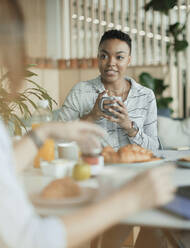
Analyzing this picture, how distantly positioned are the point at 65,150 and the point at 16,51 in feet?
1.38

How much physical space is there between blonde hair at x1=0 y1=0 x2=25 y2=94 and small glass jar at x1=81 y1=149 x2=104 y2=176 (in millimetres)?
271

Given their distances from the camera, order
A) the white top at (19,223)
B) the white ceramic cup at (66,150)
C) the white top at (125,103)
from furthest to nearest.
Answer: the white top at (125,103), the white ceramic cup at (66,150), the white top at (19,223)

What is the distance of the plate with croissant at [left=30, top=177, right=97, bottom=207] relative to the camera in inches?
18.8

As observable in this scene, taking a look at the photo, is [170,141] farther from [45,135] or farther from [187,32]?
[187,32]

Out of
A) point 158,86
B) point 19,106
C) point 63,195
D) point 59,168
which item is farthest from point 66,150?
point 158,86

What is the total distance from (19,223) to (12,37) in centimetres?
22

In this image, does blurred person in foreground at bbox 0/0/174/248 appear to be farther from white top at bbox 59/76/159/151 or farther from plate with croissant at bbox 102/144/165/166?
white top at bbox 59/76/159/151

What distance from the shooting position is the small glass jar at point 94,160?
2.16 ft

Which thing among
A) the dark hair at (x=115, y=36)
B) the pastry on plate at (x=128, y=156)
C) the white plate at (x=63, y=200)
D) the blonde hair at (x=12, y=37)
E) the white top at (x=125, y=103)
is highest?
the dark hair at (x=115, y=36)

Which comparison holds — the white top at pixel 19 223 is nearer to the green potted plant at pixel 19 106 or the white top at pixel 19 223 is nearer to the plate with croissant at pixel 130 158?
the plate with croissant at pixel 130 158

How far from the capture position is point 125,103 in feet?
3.94

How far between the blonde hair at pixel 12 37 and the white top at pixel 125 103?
0.71 m

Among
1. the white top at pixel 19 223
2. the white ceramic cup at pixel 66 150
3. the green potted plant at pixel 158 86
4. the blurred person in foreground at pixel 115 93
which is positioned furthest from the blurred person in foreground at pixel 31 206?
the green potted plant at pixel 158 86

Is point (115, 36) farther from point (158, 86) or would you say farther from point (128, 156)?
point (158, 86)
